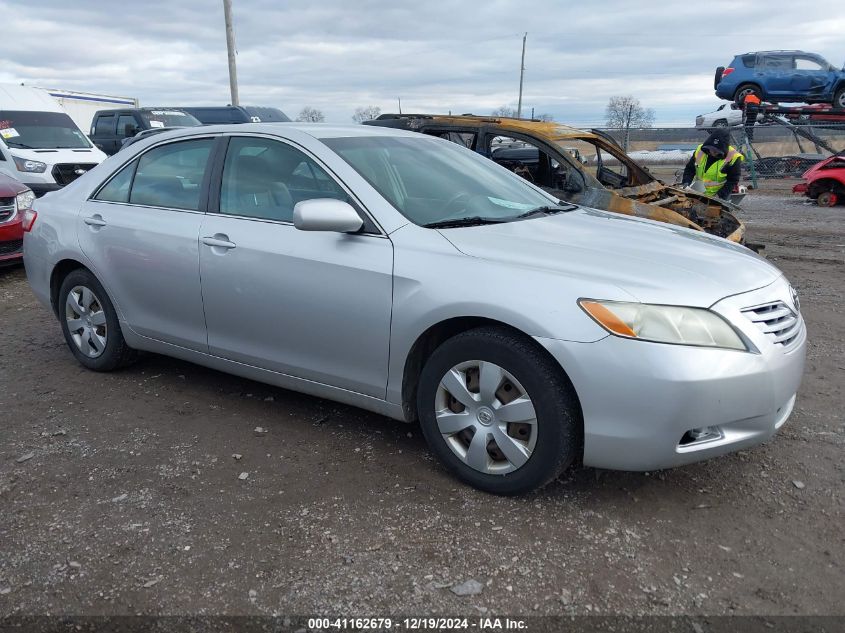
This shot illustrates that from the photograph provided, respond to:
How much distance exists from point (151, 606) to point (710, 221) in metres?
6.59

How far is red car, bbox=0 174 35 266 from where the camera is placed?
25.5ft

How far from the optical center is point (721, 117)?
2528cm

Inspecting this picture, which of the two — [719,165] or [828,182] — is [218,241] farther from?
[828,182]

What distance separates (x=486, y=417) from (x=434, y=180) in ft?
4.71

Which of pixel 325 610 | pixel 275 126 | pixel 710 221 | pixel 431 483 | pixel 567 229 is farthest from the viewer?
pixel 710 221

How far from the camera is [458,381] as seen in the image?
3.11 meters

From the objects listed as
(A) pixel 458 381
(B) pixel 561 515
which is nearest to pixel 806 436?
(B) pixel 561 515

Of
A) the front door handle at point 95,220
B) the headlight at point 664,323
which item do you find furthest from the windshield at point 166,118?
the headlight at point 664,323

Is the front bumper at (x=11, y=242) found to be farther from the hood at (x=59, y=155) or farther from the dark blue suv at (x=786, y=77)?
the dark blue suv at (x=786, y=77)

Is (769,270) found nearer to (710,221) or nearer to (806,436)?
(806,436)

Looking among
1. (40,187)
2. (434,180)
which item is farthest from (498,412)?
(40,187)

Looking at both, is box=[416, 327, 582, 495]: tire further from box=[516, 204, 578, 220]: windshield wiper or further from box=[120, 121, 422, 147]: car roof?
box=[120, 121, 422, 147]: car roof


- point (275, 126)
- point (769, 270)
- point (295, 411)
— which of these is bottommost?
point (295, 411)

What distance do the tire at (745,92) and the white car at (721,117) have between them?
1.64 metres
